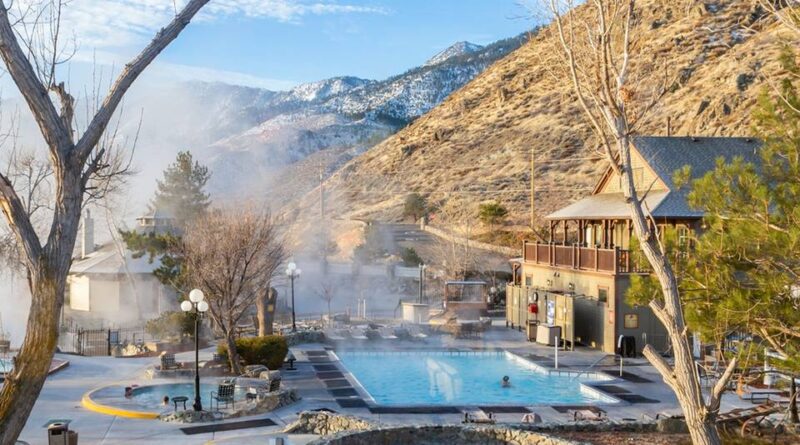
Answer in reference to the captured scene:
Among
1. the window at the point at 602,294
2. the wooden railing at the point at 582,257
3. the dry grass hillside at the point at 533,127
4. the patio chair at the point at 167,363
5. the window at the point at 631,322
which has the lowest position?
the patio chair at the point at 167,363

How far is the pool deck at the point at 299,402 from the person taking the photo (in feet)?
50.9

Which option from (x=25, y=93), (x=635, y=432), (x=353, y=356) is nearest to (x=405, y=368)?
(x=353, y=356)

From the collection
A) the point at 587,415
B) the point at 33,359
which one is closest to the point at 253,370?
the point at 587,415

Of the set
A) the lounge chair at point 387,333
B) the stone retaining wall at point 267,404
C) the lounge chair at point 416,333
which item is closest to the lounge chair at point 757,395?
the stone retaining wall at point 267,404

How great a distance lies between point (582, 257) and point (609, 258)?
2.11 m

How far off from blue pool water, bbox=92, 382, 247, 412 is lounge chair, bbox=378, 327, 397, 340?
407 inches

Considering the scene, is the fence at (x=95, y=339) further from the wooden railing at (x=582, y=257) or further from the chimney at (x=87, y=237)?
the wooden railing at (x=582, y=257)

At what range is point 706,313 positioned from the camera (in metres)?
11.9

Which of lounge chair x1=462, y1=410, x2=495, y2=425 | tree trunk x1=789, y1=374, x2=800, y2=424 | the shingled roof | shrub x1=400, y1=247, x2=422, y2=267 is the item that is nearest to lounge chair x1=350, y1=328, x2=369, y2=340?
the shingled roof

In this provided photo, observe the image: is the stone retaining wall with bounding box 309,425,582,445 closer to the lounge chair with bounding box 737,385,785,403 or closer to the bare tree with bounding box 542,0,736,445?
the bare tree with bounding box 542,0,736,445

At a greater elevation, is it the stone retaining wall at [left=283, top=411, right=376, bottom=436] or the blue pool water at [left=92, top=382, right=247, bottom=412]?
the stone retaining wall at [left=283, top=411, right=376, bottom=436]

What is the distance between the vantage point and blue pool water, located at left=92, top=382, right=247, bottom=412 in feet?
59.9

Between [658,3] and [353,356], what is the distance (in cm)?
8542

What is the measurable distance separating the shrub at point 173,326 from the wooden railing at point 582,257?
50.6 ft
